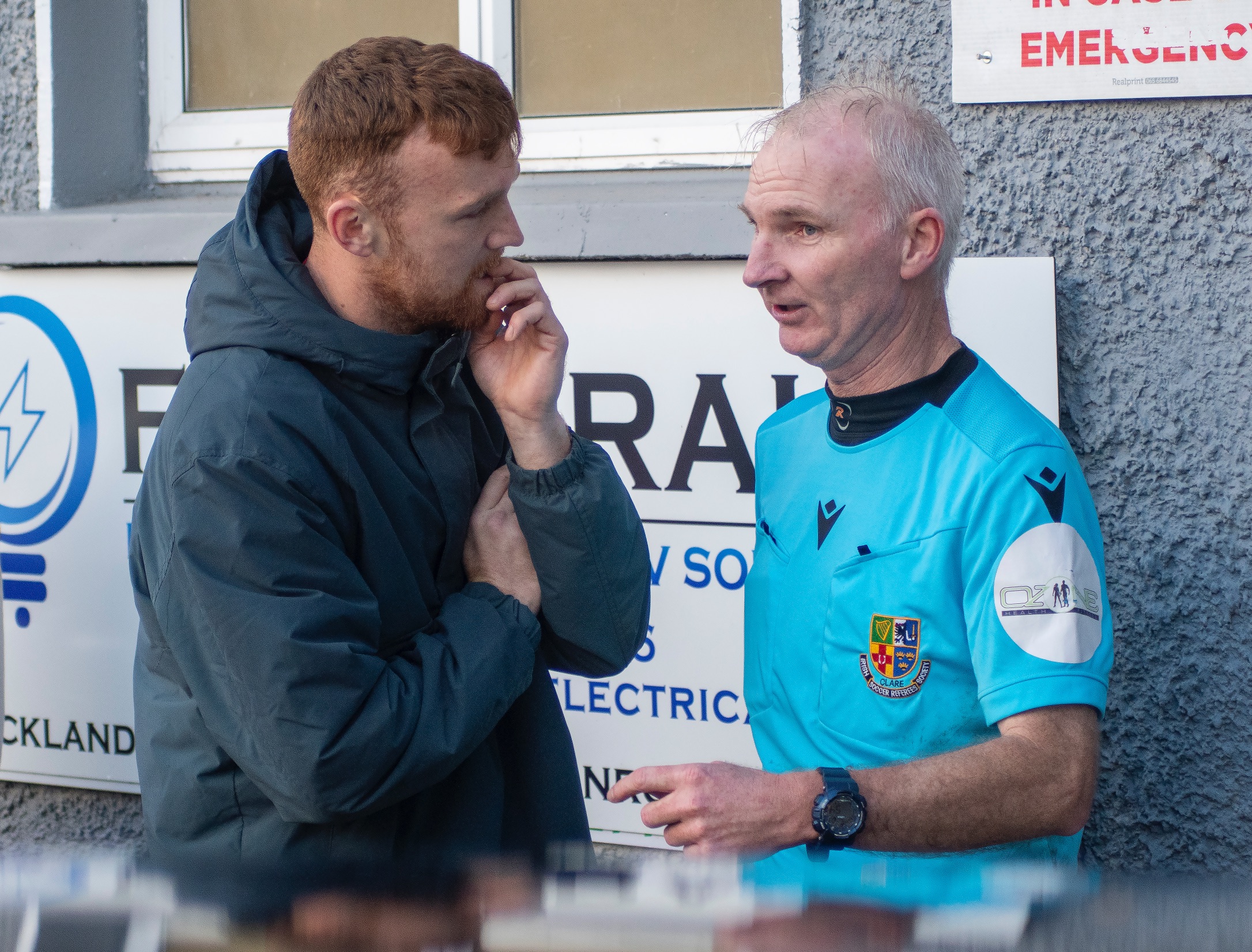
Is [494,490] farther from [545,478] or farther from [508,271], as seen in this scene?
[508,271]

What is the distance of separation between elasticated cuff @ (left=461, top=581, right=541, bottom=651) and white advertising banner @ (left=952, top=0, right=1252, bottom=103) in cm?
162

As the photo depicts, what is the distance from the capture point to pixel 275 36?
3318mm

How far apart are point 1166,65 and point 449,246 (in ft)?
5.42

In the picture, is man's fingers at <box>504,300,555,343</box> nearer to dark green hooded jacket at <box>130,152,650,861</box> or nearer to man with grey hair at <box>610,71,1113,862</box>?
dark green hooded jacket at <box>130,152,650,861</box>

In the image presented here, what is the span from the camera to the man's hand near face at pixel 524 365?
5.04 ft

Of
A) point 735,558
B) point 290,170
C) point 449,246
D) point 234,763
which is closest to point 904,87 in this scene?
point 449,246

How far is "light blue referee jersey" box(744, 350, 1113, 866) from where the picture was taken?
142 centimetres

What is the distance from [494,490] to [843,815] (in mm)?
621

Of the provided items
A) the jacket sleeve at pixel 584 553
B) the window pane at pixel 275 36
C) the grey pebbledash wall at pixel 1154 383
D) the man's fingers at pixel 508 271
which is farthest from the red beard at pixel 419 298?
the window pane at pixel 275 36

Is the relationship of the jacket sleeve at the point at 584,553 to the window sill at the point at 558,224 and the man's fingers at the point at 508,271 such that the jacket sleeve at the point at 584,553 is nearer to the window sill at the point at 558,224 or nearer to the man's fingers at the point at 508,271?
the man's fingers at the point at 508,271

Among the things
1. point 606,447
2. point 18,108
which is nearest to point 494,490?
point 606,447

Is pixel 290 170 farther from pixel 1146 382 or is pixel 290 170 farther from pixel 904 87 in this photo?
pixel 1146 382

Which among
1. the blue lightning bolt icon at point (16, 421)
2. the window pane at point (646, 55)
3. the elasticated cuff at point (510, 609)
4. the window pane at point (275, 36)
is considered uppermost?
the window pane at point (275, 36)

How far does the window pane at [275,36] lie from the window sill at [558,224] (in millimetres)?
328
